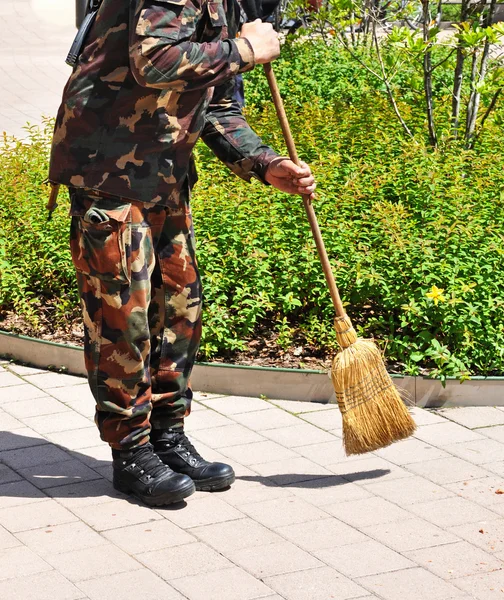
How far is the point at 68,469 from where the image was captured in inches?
161

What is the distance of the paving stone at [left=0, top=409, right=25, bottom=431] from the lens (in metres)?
4.48

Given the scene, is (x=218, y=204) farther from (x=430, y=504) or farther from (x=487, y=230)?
(x=430, y=504)

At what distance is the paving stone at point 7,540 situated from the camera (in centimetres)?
342

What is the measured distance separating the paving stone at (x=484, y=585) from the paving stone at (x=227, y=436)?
134cm

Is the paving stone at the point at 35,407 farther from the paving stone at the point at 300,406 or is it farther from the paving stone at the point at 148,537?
the paving stone at the point at 148,537

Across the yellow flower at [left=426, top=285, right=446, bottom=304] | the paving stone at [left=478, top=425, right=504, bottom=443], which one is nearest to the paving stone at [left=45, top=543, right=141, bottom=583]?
the paving stone at [left=478, top=425, right=504, bottom=443]

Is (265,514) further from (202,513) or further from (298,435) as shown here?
(298,435)

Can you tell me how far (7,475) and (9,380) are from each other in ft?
3.63

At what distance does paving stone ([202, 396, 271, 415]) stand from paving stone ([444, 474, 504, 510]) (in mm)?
1096

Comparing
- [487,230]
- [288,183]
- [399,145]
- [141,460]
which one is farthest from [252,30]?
[399,145]

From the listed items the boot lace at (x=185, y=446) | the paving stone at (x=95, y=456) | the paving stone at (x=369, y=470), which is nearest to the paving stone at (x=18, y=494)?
the paving stone at (x=95, y=456)

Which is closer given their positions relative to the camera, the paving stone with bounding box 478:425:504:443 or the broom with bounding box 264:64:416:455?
the broom with bounding box 264:64:416:455

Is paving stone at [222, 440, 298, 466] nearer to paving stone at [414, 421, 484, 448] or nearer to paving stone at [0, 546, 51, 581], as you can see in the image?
paving stone at [414, 421, 484, 448]

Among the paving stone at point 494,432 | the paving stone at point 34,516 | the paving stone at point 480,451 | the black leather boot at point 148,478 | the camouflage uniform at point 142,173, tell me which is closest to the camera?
the camouflage uniform at point 142,173
